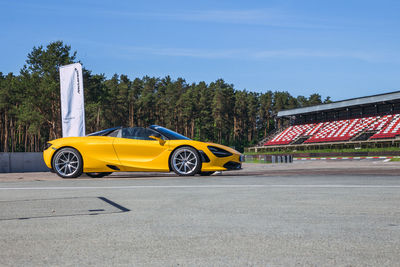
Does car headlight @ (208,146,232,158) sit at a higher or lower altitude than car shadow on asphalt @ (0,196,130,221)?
higher

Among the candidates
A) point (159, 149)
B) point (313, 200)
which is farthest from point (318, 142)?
point (313, 200)

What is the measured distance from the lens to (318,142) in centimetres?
4581

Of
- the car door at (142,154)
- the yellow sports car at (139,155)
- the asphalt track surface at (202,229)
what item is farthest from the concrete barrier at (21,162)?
Result: the asphalt track surface at (202,229)

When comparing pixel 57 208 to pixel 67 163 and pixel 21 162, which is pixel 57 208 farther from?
pixel 21 162

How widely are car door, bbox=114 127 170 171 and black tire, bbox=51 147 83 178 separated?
1.03m

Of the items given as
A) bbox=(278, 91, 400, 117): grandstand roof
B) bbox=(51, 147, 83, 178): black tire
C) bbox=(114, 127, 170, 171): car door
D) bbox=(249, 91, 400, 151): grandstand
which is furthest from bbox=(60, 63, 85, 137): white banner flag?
bbox=(278, 91, 400, 117): grandstand roof

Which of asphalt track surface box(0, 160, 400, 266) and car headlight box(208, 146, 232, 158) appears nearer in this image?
asphalt track surface box(0, 160, 400, 266)

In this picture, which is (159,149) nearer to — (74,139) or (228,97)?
(74,139)

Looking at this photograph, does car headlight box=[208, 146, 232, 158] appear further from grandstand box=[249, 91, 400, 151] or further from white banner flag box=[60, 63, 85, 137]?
grandstand box=[249, 91, 400, 151]

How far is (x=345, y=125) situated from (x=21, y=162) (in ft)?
123

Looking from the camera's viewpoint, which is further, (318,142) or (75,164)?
(318,142)

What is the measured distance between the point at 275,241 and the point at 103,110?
72.2 metres

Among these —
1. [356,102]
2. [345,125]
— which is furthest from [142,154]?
[345,125]

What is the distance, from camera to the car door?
1025 centimetres
